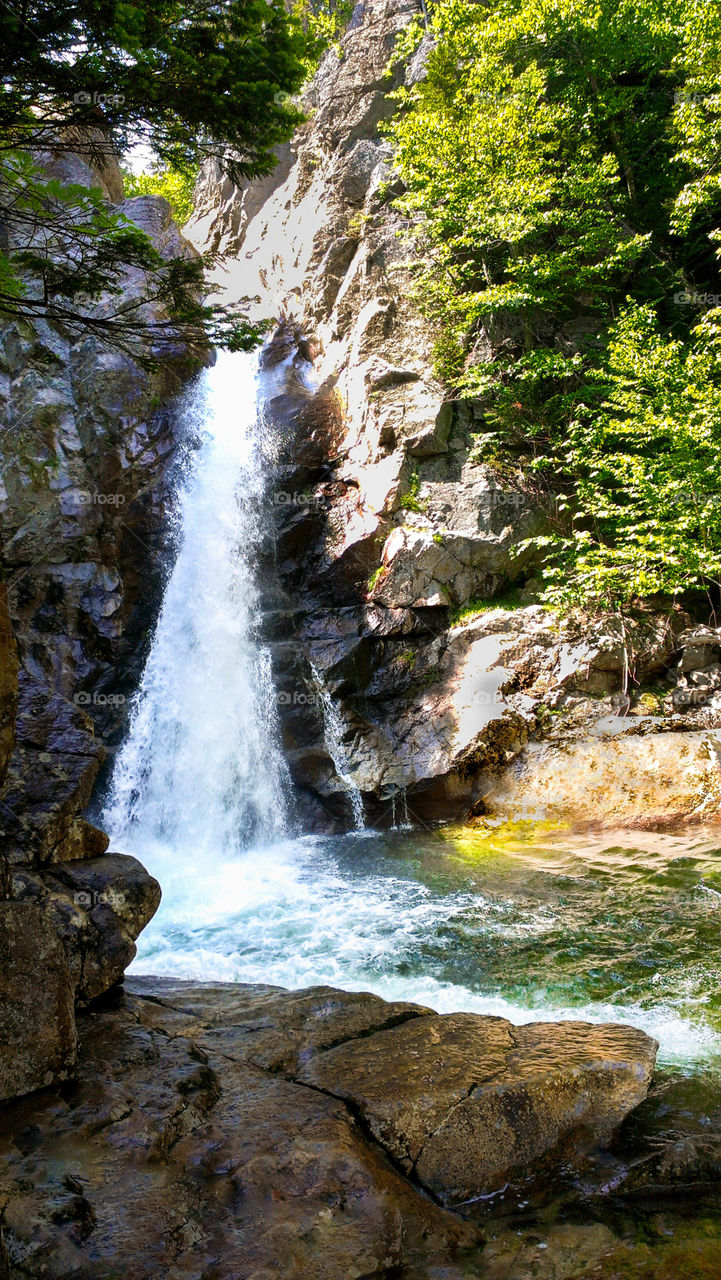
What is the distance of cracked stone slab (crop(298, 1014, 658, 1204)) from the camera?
3223 millimetres

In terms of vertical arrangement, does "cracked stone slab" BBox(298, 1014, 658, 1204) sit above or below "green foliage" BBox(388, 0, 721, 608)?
below

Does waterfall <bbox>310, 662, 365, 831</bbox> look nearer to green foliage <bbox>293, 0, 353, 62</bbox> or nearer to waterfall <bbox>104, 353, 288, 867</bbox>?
waterfall <bbox>104, 353, 288, 867</bbox>

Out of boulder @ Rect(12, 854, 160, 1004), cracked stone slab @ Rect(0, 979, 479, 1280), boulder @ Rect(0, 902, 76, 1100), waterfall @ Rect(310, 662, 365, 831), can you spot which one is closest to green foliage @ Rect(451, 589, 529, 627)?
waterfall @ Rect(310, 662, 365, 831)

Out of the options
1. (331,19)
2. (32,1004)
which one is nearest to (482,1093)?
(32,1004)

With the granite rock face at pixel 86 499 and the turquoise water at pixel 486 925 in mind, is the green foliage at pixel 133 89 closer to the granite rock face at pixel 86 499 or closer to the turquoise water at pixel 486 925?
the granite rock face at pixel 86 499

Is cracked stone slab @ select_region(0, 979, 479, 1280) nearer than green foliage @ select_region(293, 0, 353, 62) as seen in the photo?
Yes

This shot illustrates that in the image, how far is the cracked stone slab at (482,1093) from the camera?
3.22m

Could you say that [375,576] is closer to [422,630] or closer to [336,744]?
[422,630]

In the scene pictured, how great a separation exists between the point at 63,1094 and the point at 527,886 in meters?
6.16

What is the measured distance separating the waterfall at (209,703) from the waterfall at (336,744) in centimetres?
95

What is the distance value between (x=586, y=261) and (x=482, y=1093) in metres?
16.2

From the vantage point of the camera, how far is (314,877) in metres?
9.46

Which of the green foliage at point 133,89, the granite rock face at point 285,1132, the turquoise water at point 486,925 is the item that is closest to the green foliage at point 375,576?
the turquoise water at point 486,925

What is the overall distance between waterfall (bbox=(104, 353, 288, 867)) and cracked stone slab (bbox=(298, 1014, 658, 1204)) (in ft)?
25.0
